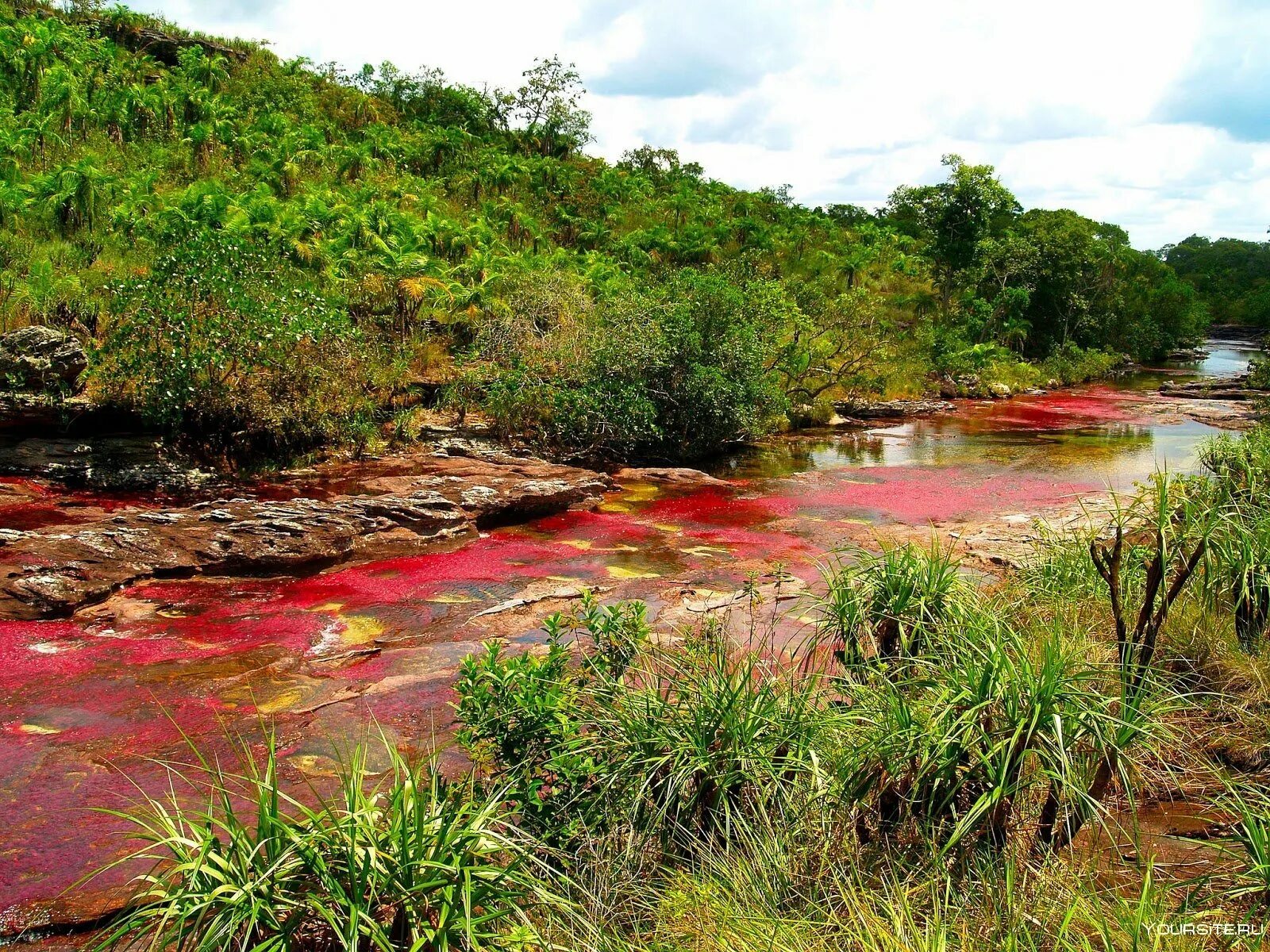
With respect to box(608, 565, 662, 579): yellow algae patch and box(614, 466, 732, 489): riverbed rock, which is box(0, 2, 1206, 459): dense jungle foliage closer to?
box(614, 466, 732, 489): riverbed rock

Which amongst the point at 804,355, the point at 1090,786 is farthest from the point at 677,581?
the point at 804,355

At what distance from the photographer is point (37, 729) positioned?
5.92 m

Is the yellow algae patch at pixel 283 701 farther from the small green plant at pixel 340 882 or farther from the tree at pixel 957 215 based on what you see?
the tree at pixel 957 215

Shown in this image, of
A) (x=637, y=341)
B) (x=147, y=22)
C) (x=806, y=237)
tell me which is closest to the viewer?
(x=637, y=341)

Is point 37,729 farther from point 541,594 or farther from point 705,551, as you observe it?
point 705,551

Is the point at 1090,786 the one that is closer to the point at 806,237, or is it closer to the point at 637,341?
the point at 637,341

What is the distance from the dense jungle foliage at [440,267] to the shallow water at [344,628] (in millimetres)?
2486

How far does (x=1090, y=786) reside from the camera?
3.82 metres

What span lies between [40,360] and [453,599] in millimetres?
8097

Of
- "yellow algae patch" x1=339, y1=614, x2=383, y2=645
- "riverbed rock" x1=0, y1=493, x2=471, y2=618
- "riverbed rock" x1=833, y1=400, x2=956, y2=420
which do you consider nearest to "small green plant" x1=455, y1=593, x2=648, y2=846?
"yellow algae patch" x1=339, y1=614, x2=383, y2=645

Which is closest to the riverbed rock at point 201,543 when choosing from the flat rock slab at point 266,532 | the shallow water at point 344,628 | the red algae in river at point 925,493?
the flat rock slab at point 266,532

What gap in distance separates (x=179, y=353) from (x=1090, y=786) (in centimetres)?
1247

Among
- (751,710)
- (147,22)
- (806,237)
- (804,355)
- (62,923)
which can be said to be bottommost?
(62,923)

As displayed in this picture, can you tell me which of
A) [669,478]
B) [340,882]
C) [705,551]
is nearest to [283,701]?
[340,882]
